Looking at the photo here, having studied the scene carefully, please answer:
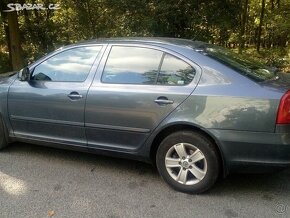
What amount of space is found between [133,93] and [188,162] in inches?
35.3

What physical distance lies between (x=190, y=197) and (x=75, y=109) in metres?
1.59

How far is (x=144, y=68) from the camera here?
4.07 metres

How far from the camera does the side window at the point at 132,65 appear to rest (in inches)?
159

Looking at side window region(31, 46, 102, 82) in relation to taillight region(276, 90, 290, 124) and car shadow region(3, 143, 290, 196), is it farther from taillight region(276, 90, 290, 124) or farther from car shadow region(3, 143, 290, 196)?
taillight region(276, 90, 290, 124)

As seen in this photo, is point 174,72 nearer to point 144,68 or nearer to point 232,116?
point 144,68

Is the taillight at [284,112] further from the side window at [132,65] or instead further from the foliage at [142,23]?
the foliage at [142,23]

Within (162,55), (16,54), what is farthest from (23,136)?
(16,54)

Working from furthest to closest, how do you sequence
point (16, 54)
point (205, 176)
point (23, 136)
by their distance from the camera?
Result: point (16, 54) → point (23, 136) → point (205, 176)

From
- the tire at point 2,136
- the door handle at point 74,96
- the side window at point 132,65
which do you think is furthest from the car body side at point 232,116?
the tire at point 2,136

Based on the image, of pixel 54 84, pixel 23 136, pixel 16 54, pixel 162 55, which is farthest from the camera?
pixel 16 54

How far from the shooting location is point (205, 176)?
3762mm

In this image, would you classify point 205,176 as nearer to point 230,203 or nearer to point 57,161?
point 230,203

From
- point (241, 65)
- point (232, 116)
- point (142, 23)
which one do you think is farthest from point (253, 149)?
point (142, 23)

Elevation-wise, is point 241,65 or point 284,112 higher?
point 241,65
